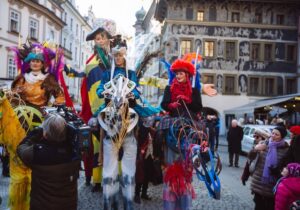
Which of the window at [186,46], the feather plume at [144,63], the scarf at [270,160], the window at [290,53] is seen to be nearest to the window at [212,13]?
the window at [186,46]

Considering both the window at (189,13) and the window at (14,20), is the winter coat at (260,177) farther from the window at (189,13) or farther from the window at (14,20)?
the window at (189,13)

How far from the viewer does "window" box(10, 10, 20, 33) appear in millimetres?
33234

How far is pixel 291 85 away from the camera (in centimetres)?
3800

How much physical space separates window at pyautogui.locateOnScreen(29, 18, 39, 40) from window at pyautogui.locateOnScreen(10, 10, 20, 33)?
205 centimetres

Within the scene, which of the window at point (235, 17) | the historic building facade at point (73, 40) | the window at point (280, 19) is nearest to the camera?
the window at point (235, 17)

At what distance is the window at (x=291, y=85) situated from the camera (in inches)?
1489

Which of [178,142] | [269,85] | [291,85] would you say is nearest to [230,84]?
[269,85]

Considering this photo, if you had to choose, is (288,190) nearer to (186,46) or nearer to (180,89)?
(180,89)

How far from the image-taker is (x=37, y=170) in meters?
3.98

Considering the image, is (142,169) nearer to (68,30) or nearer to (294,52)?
(294,52)

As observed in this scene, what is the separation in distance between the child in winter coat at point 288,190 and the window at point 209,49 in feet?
108

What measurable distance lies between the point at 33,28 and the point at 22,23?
7.15 feet

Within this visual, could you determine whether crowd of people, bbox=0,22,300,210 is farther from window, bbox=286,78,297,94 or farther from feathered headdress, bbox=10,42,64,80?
window, bbox=286,78,297,94

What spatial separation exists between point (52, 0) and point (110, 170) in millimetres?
39653
